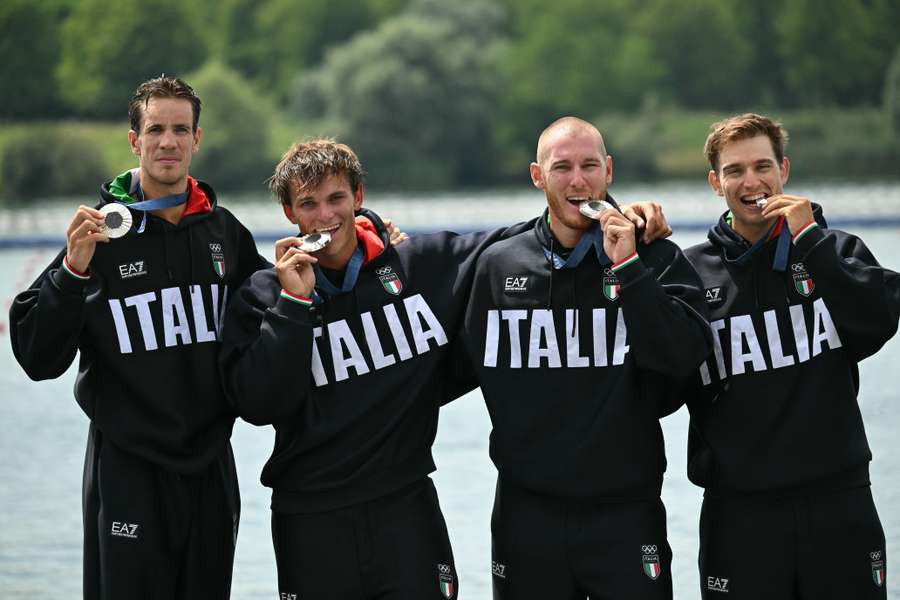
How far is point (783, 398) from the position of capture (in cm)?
375

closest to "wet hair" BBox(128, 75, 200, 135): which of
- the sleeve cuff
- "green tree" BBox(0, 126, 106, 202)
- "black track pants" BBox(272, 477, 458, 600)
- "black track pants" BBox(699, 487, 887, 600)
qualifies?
the sleeve cuff

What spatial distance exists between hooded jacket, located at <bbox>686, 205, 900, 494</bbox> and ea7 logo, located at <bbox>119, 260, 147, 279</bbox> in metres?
1.85

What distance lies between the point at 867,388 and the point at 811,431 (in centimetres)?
693

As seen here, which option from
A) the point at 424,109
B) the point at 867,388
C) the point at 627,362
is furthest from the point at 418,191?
the point at 627,362

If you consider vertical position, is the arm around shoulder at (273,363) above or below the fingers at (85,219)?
below

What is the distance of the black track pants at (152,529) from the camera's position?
12.6 feet

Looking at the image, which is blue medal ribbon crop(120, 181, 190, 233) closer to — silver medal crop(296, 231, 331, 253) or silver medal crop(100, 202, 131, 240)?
silver medal crop(100, 202, 131, 240)

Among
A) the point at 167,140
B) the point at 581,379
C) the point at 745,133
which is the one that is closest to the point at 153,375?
the point at 167,140

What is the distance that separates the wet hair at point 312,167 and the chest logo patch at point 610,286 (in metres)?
0.86

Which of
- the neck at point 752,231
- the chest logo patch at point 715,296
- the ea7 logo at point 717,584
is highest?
the neck at point 752,231

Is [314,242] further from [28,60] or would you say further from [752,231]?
[28,60]

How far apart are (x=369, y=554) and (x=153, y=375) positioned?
92 centimetres

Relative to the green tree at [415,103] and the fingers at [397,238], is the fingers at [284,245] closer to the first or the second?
the fingers at [397,238]

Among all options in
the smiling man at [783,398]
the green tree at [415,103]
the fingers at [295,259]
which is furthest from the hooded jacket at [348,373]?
the green tree at [415,103]
